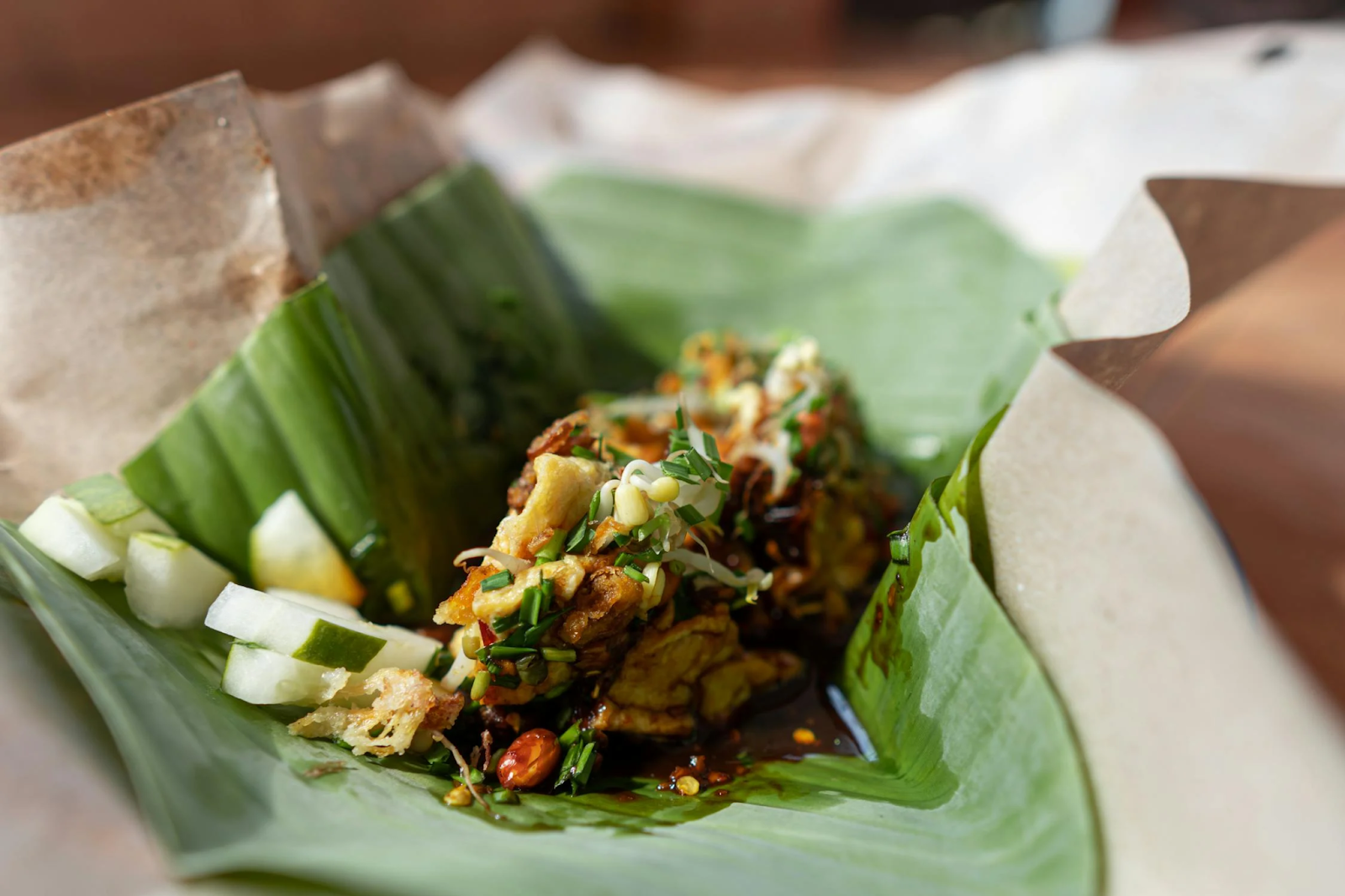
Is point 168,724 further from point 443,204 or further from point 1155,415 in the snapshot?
point 1155,415

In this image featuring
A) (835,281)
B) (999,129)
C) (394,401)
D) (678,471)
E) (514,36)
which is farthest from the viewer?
(514,36)

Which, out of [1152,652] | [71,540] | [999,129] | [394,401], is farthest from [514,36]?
[1152,652]

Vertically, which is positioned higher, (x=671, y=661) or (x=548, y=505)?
(x=548, y=505)

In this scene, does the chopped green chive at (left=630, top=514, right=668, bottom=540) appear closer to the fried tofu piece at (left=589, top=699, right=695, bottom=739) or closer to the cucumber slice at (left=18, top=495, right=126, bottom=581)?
the fried tofu piece at (left=589, top=699, right=695, bottom=739)

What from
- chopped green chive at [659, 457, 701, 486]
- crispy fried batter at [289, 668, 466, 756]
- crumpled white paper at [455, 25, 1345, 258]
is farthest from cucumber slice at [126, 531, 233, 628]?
crumpled white paper at [455, 25, 1345, 258]

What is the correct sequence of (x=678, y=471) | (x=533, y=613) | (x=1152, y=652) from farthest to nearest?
(x=678, y=471)
(x=533, y=613)
(x=1152, y=652)

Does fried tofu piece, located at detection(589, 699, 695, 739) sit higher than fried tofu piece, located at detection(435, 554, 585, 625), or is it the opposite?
fried tofu piece, located at detection(435, 554, 585, 625)

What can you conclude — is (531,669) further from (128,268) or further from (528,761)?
(128,268)
